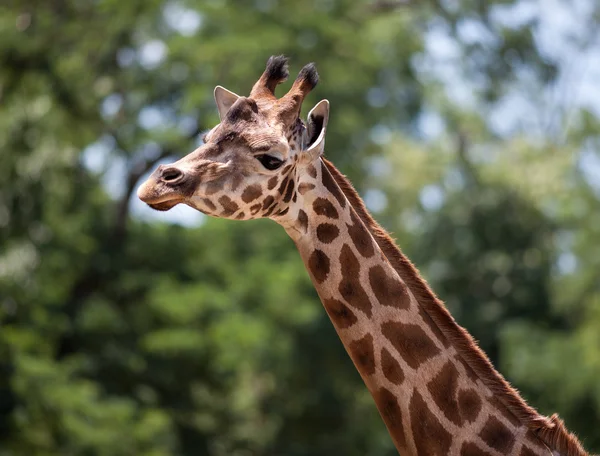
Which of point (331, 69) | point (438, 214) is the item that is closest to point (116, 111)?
point (331, 69)

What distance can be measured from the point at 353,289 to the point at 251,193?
59 centimetres

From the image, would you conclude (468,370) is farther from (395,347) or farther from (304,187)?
(304,187)

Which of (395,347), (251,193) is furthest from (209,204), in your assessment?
(395,347)

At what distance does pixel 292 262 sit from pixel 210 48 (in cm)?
471

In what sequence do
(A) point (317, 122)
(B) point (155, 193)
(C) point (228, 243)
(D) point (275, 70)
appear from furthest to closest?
(C) point (228, 243) → (D) point (275, 70) → (A) point (317, 122) → (B) point (155, 193)

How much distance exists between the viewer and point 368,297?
174 inches

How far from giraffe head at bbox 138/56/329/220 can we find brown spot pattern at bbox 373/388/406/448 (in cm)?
85

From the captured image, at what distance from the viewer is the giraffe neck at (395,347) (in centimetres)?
431

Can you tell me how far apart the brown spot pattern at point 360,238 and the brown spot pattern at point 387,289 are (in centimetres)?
7

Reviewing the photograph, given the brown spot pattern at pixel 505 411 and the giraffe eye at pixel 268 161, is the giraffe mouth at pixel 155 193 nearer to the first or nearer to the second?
the giraffe eye at pixel 268 161

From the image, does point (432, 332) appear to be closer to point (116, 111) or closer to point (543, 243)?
point (116, 111)

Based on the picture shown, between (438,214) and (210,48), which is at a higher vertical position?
(210,48)

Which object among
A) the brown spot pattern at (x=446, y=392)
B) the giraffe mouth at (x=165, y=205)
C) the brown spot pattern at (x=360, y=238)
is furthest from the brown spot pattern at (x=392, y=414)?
the giraffe mouth at (x=165, y=205)

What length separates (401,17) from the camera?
28.2m
